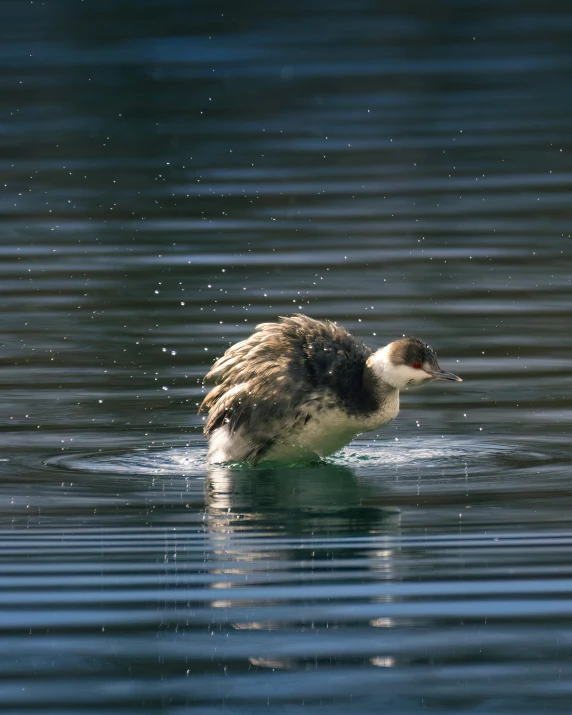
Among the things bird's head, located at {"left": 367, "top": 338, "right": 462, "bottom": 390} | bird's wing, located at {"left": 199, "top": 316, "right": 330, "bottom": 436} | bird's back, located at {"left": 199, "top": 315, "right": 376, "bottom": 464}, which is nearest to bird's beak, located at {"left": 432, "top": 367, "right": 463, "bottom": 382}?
bird's head, located at {"left": 367, "top": 338, "right": 462, "bottom": 390}

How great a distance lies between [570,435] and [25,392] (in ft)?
12.9

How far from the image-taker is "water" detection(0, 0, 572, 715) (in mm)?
7012

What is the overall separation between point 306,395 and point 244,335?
3.38 metres

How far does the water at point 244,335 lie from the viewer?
701cm

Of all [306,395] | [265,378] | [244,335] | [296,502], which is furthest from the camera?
[244,335]

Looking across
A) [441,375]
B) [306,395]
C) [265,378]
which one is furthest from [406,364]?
[265,378]

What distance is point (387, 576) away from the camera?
8.16 meters

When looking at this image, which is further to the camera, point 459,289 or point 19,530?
point 459,289

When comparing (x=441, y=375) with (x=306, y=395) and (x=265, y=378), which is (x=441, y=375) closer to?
(x=306, y=395)

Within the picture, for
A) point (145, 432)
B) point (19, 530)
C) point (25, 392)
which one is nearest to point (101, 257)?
point (25, 392)

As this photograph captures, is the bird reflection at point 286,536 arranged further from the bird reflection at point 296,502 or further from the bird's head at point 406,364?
the bird's head at point 406,364

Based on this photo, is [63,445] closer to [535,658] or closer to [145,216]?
[535,658]

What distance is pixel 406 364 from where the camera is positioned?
11.1m

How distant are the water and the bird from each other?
21 centimetres
